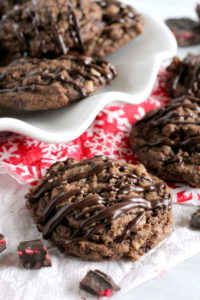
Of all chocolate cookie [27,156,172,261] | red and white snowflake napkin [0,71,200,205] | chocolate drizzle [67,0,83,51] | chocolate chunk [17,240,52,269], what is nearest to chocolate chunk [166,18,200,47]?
red and white snowflake napkin [0,71,200,205]

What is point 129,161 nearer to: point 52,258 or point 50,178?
point 50,178

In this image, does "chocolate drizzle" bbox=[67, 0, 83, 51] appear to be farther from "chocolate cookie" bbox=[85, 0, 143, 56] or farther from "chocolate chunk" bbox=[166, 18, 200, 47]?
"chocolate chunk" bbox=[166, 18, 200, 47]

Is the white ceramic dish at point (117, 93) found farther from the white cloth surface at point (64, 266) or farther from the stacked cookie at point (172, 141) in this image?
the white cloth surface at point (64, 266)

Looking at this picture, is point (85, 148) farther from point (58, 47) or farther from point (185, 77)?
point (185, 77)

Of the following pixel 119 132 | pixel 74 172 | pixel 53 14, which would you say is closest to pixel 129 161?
pixel 119 132

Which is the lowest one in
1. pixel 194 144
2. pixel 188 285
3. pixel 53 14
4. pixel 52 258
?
pixel 188 285
